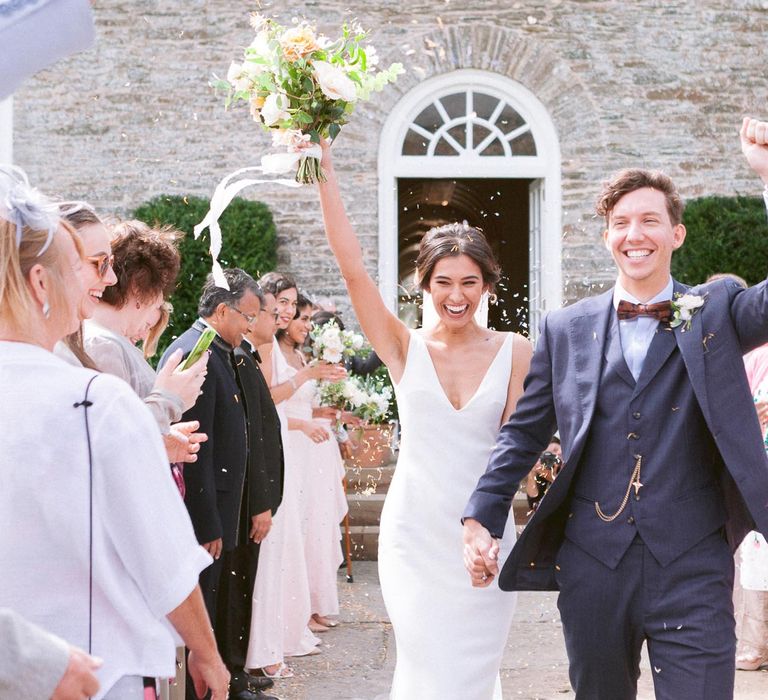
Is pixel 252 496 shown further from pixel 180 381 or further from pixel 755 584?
pixel 755 584

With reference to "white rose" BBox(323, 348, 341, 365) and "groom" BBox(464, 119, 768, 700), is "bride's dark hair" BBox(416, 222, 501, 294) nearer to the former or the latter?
"groom" BBox(464, 119, 768, 700)

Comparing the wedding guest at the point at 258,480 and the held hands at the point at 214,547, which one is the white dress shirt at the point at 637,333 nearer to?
the held hands at the point at 214,547

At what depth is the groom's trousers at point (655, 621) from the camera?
326 cm

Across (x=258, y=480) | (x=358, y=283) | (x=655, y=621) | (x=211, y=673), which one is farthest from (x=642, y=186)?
(x=258, y=480)

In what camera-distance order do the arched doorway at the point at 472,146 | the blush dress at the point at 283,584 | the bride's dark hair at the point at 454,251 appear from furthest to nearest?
the arched doorway at the point at 472,146 → the blush dress at the point at 283,584 → the bride's dark hair at the point at 454,251

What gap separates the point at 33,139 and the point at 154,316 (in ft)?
30.9

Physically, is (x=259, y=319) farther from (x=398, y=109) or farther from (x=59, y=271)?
(x=398, y=109)

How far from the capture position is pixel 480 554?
143 inches

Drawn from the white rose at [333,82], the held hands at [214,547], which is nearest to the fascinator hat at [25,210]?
the white rose at [333,82]

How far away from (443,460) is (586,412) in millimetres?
1046

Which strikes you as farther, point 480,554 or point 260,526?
point 260,526

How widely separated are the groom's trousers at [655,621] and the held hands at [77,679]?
6.09 feet

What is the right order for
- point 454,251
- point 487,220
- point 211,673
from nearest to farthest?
point 211,673 < point 454,251 < point 487,220

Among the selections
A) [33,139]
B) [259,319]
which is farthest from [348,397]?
[33,139]
